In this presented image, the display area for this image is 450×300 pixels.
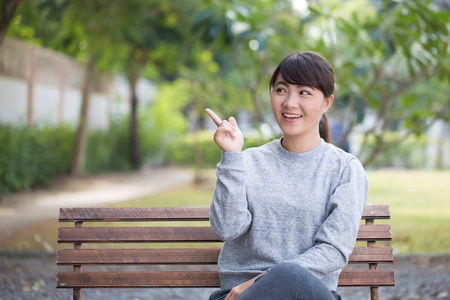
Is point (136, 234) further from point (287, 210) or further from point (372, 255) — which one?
point (372, 255)

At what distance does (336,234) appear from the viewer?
2133mm

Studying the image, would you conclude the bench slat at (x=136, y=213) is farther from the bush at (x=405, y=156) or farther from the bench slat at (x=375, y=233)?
the bush at (x=405, y=156)

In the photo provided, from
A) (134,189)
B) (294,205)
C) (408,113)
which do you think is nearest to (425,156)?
(134,189)

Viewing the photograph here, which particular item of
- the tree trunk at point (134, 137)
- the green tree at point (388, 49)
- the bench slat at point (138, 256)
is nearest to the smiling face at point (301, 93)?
the bench slat at point (138, 256)

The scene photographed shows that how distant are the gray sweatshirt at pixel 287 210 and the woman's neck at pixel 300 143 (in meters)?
0.02

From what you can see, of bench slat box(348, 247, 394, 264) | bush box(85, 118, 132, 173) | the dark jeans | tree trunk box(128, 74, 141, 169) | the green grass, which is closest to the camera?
the dark jeans

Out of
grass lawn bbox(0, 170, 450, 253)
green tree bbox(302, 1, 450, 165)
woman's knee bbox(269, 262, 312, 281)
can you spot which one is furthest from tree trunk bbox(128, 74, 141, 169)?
woman's knee bbox(269, 262, 312, 281)

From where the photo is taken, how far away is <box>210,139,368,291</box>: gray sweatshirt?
2.14 m

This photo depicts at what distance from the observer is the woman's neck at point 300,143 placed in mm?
2318

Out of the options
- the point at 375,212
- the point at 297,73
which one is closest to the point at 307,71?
the point at 297,73

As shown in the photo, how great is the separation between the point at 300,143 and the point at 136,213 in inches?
33.4

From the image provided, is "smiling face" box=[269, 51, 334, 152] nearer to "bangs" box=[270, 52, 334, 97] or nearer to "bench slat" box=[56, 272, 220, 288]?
"bangs" box=[270, 52, 334, 97]

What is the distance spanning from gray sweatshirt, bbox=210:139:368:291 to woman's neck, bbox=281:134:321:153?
24mm

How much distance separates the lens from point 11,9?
6449mm
